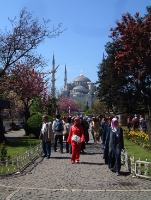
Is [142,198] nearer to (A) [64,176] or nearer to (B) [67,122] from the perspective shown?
Result: (A) [64,176]

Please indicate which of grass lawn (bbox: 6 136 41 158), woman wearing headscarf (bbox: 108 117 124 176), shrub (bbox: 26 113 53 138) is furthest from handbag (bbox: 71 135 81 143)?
shrub (bbox: 26 113 53 138)

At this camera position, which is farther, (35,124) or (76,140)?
(35,124)

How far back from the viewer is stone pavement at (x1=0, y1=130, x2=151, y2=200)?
7.30 m

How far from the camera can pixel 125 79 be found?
3562cm

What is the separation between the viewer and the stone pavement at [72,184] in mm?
7297

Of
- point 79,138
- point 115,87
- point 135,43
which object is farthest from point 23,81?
point 79,138

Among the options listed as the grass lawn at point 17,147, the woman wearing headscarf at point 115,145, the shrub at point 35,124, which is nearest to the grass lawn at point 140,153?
the woman wearing headscarf at point 115,145

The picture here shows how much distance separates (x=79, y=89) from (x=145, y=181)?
14882cm

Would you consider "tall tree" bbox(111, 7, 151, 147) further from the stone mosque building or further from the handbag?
the stone mosque building

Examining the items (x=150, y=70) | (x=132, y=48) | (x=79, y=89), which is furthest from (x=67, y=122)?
(x=79, y=89)

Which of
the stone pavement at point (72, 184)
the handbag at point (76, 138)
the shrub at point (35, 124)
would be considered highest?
the shrub at point (35, 124)

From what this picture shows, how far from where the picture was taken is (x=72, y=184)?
8438 mm

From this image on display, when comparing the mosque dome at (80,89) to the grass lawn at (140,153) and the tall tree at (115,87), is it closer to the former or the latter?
the tall tree at (115,87)

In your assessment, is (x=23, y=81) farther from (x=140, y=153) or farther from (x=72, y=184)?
(x=72, y=184)
